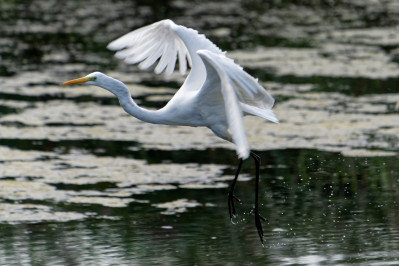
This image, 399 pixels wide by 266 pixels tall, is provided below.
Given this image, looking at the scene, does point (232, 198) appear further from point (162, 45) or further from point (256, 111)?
point (162, 45)

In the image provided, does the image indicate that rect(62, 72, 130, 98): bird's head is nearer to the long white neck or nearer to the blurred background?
the long white neck

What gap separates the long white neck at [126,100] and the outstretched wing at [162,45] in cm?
35

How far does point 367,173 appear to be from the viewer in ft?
23.3

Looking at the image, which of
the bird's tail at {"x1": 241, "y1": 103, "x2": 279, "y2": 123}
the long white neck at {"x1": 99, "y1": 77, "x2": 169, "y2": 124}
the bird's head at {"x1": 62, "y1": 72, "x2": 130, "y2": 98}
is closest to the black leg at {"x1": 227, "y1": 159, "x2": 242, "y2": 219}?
the bird's tail at {"x1": 241, "y1": 103, "x2": 279, "y2": 123}

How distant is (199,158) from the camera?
7.77m

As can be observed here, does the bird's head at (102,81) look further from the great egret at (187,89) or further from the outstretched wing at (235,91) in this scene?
the outstretched wing at (235,91)

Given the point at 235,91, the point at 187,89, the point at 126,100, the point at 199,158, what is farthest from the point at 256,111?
the point at 199,158

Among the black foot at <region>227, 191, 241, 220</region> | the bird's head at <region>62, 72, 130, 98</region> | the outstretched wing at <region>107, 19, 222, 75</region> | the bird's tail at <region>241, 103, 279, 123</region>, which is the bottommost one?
the black foot at <region>227, 191, 241, 220</region>

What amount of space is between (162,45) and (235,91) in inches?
57.5

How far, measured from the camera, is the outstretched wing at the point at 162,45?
19.1ft

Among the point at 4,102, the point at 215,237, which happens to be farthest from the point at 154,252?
the point at 4,102

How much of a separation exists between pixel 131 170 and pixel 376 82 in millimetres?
3949

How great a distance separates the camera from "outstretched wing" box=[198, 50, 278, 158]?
4.13 m

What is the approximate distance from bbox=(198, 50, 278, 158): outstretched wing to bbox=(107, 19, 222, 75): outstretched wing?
2.01ft
